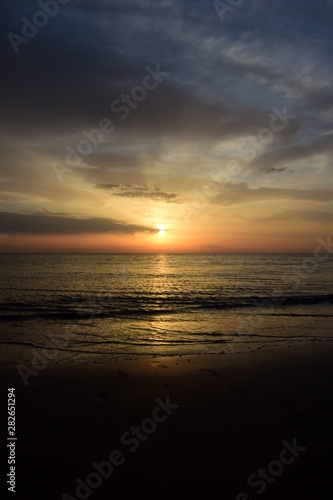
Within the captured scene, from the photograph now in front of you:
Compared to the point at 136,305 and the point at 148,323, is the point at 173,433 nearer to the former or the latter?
the point at 148,323

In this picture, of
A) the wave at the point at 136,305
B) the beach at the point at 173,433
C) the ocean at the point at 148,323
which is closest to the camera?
the beach at the point at 173,433

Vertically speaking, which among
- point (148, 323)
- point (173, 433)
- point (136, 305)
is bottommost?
point (136, 305)

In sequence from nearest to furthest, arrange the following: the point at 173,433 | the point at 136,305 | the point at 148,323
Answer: the point at 173,433 → the point at 148,323 → the point at 136,305

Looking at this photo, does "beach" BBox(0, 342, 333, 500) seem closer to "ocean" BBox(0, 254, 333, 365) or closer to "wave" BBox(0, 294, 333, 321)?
"ocean" BBox(0, 254, 333, 365)

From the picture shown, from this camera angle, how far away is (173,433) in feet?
24.9

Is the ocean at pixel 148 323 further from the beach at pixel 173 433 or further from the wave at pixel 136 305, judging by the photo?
the beach at pixel 173 433

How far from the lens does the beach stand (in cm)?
596

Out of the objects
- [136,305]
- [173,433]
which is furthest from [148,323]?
[173,433]

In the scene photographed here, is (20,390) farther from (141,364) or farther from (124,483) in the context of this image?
(124,483)

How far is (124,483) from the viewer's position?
5.99m

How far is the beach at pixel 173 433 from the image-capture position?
19.6 ft

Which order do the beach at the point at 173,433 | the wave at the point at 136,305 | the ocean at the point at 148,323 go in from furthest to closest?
the wave at the point at 136,305 → the ocean at the point at 148,323 → the beach at the point at 173,433

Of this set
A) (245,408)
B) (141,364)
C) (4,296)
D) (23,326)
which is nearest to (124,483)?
(245,408)

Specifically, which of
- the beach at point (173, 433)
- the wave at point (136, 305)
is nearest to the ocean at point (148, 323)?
the wave at point (136, 305)
